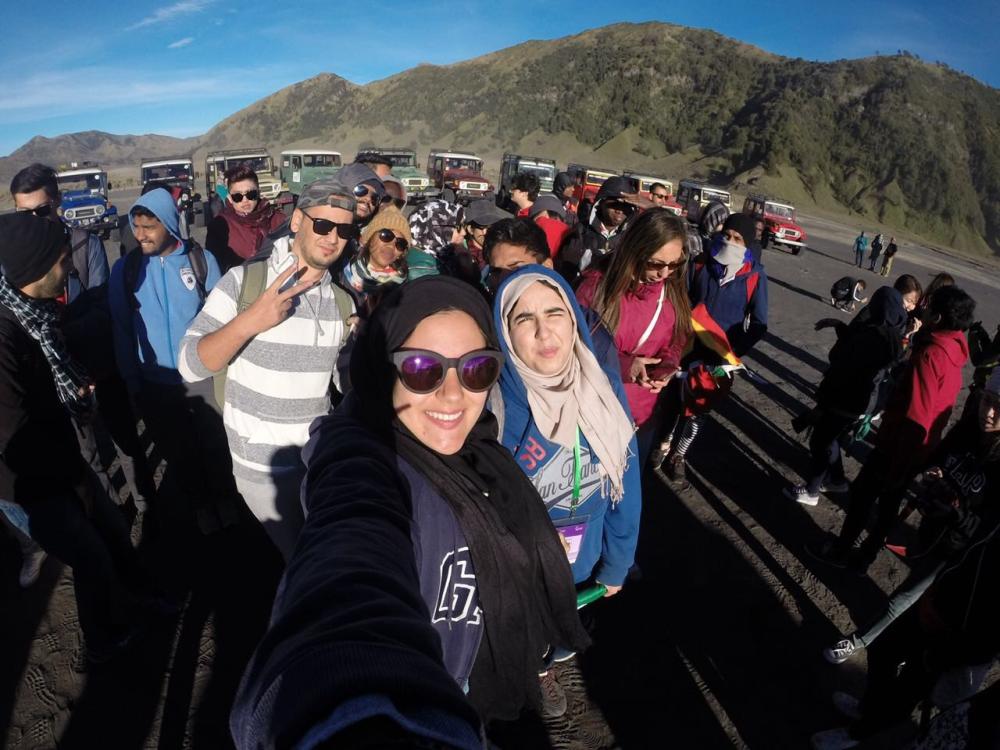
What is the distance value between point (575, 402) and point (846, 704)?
241cm

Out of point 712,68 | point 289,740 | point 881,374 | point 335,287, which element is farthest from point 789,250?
point 712,68

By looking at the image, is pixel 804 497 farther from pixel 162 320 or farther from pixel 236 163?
pixel 236 163

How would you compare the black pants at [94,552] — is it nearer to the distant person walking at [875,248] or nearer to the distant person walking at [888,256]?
the distant person walking at [888,256]

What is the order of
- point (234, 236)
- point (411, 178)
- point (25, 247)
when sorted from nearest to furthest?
1. point (25, 247)
2. point (234, 236)
3. point (411, 178)

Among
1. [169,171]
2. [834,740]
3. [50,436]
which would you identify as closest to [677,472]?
[834,740]

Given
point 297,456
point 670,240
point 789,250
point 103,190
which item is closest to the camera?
point 297,456

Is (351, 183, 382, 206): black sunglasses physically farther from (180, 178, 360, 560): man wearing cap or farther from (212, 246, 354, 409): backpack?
(212, 246, 354, 409): backpack

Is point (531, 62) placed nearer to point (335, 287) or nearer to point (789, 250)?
Result: point (789, 250)

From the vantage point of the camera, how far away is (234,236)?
16.3 ft

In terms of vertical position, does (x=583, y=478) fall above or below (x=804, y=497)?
above

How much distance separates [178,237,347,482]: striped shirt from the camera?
2207 millimetres

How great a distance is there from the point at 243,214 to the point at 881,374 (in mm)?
6159

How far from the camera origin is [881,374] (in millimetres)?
3828

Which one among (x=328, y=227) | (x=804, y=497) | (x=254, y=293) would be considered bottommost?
(x=804, y=497)
